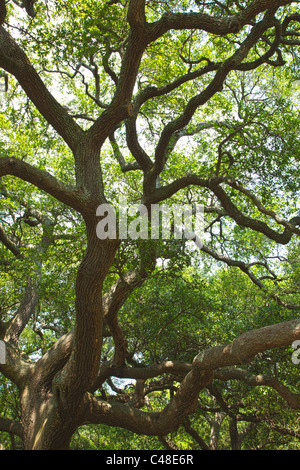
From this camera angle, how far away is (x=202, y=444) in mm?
10414

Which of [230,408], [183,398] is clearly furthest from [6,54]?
[230,408]

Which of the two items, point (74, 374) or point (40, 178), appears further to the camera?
point (74, 374)

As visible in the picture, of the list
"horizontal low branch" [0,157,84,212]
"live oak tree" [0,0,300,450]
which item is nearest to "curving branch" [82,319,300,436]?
"live oak tree" [0,0,300,450]

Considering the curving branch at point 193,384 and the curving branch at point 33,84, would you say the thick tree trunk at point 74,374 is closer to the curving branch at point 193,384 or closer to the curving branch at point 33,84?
the curving branch at point 193,384

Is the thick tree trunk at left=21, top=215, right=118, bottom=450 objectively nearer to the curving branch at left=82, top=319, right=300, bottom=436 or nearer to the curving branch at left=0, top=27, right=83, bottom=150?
the curving branch at left=82, top=319, right=300, bottom=436

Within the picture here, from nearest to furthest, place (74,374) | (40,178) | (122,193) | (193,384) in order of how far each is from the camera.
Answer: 1. (40,178)
2. (74,374)
3. (193,384)
4. (122,193)

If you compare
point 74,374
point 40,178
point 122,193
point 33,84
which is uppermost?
point 122,193

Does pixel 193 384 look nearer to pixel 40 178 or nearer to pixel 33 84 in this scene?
pixel 40 178

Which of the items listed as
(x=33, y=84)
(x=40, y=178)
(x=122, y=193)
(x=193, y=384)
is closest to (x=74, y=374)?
(x=193, y=384)

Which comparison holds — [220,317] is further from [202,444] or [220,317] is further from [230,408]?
[202,444]

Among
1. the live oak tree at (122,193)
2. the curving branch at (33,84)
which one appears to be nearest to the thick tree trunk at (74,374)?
the live oak tree at (122,193)
